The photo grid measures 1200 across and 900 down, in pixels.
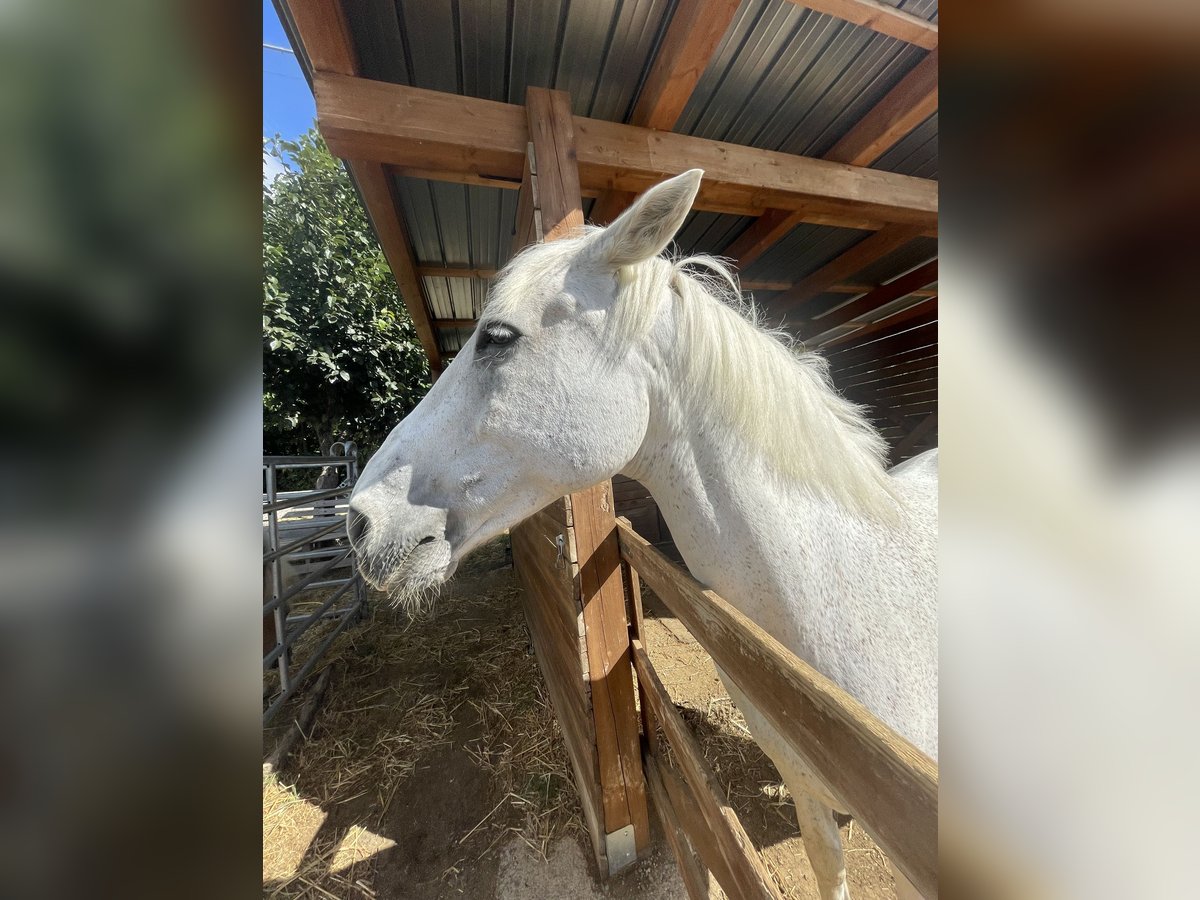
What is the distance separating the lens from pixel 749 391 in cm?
103

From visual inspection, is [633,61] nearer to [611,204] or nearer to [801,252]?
[611,204]

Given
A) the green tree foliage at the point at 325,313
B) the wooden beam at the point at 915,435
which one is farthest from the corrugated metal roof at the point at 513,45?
the wooden beam at the point at 915,435

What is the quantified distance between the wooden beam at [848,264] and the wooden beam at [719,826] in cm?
287

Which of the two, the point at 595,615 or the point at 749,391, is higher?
the point at 749,391

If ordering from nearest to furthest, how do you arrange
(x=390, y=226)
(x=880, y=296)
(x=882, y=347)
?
(x=390, y=226) → (x=880, y=296) → (x=882, y=347)

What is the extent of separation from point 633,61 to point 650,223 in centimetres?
105

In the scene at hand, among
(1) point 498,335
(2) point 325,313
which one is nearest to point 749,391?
(1) point 498,335

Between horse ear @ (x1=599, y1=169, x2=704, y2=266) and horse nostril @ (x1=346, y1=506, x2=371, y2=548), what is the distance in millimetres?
787

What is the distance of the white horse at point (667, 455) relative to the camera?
0.99m

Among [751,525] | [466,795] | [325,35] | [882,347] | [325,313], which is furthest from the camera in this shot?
[325,313]

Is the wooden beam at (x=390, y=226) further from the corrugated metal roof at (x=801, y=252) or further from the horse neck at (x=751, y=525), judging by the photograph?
the corrugated metal roof at (x=801, y=252)

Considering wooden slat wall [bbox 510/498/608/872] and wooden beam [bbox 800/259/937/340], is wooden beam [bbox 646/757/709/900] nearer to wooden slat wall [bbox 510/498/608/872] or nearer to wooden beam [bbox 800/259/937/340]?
wooden slat wall [bbox 510/498/608/872]

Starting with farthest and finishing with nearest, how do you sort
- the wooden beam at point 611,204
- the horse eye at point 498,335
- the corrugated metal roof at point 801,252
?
the corrugated metal roof at point 801,252, the wooden beam at point 611,204, the horse eye at point 498,335

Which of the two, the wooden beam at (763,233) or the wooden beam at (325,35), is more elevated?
the wooden beam at (325,35)
